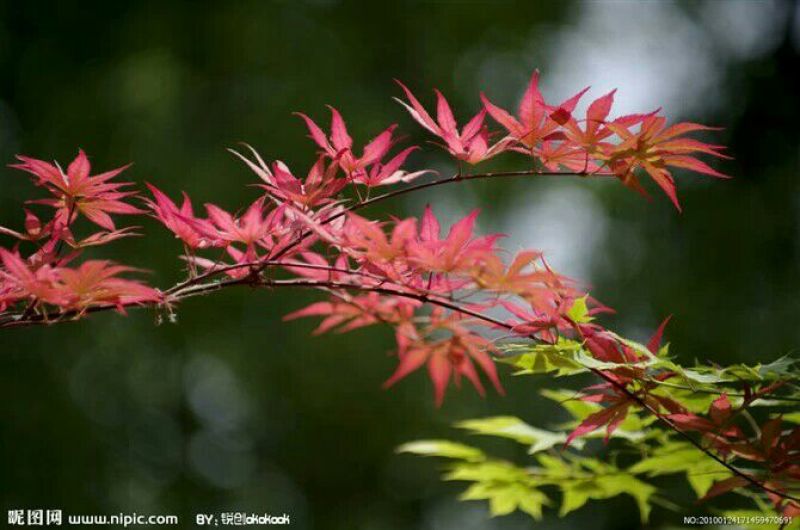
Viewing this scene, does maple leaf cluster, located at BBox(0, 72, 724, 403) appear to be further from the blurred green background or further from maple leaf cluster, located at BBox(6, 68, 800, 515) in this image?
the blurred green background

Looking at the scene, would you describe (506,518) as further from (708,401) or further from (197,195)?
(708,401)

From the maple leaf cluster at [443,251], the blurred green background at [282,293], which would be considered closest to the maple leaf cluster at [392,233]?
the maple leaf cluster at [443,251]

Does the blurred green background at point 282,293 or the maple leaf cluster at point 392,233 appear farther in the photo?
the blurred green background at point 282,293

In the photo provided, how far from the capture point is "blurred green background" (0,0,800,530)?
2994 mm

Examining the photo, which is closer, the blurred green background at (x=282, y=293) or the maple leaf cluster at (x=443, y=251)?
the maple leaf cluster at (x=443, y=251)

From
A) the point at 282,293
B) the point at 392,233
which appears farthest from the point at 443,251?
the point at 282,293

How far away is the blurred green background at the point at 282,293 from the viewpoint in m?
2.99

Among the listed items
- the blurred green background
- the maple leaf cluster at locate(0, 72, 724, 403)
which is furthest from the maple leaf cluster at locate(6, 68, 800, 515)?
the blurred green background

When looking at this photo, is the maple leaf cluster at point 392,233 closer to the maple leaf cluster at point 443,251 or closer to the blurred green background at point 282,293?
the maple leaf cluster at point 443,251

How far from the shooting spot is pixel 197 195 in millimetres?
2920

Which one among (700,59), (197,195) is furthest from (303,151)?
(700,59)

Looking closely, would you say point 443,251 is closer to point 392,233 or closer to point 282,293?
point 392,233

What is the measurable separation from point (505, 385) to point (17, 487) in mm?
1862

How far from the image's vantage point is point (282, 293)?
3115 millimetres
